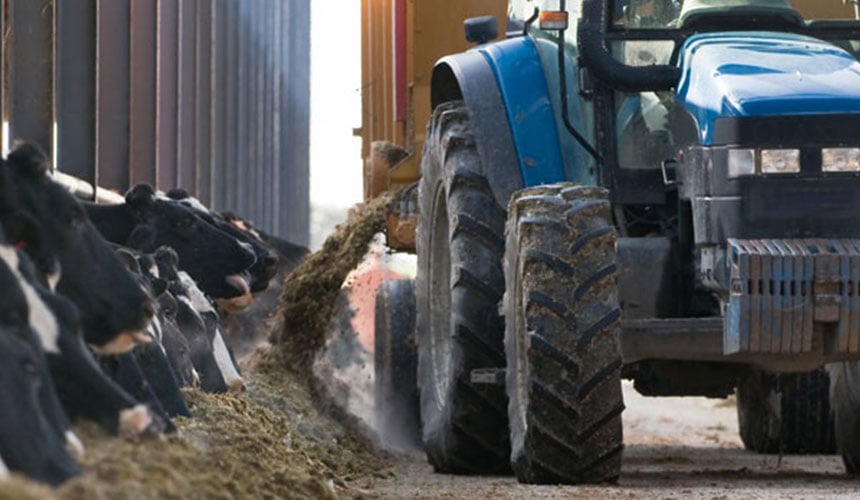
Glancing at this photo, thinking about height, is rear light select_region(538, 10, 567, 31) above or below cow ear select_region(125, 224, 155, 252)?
above

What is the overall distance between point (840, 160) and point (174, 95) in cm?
1284

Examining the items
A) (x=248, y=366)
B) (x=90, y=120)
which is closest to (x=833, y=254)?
(x=90, y=120)

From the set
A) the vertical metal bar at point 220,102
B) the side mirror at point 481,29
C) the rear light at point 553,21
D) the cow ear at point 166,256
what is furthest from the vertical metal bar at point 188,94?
the rear light at point 553,21

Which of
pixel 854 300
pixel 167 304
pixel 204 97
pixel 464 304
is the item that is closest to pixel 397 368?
pixel 167 304

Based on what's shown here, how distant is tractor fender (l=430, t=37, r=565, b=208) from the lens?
412 inches

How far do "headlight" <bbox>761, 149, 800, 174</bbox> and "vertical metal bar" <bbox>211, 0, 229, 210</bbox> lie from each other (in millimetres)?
18165

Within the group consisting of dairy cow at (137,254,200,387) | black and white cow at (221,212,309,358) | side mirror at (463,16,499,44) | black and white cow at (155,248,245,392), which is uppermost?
side mirror at (463,16,499,44)

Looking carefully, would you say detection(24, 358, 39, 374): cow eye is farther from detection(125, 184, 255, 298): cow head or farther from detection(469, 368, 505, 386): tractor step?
detection(125, 184, 255, 298): cow head

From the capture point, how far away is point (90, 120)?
46.4 feet

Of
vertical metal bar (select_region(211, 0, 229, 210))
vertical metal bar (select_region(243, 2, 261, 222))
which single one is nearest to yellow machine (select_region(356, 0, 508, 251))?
vertical metal bar (select_region(211, 0, 229, 210))

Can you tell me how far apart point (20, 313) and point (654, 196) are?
4531 mm

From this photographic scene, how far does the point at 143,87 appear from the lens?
18453 millimetres

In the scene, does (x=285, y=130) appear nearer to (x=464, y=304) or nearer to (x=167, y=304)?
(x=167, y=304)

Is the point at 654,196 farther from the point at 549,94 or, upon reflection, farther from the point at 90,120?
the point at 90,120
